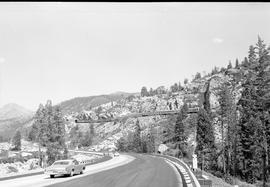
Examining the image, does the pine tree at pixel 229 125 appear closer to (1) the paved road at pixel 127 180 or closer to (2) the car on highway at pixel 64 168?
(1) the paved road at pixel 127 180

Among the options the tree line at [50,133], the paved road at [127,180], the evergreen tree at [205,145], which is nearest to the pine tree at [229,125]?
the evergreen tree at [205,145]

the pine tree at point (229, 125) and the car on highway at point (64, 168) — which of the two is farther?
the pine tree at point (229, 125)

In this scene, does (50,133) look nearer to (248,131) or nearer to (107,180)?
(248,131)

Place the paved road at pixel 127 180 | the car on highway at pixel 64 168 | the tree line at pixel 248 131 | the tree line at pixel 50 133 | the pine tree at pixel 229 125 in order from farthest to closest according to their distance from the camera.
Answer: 1. the tree line at pixel 50 133
2. the pine tree at pixel 229 125
3. the tree line at pixel 248 131
4. the car on highway at pixel 64 168
5. the paved road at pixel 127 180

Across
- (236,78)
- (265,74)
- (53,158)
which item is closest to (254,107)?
(265,74)

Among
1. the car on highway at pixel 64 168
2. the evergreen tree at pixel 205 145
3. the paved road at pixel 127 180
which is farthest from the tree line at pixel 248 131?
the car on highway at pixel 64 168

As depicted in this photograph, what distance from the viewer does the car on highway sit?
23625mm

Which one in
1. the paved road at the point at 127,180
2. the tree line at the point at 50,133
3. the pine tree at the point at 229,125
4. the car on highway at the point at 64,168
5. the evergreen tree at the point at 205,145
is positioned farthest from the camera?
the tree line at the point at 50,133

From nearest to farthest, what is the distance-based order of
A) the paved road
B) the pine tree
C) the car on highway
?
1. the paved road
2. the car on highway
3. the pine tree

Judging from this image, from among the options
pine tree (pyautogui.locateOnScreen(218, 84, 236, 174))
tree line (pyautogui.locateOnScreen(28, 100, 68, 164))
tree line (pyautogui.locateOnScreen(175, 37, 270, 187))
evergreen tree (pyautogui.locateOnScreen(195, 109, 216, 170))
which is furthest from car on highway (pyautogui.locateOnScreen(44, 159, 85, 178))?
tree line (pyautogui.locateOnScreen(28, 100, 68, 164))

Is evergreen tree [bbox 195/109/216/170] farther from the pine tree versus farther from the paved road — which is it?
the paved road

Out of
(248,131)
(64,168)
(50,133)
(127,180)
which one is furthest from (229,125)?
(50,133)

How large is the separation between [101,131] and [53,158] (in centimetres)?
10259

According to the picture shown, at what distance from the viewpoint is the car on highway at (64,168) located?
77.5 feet
